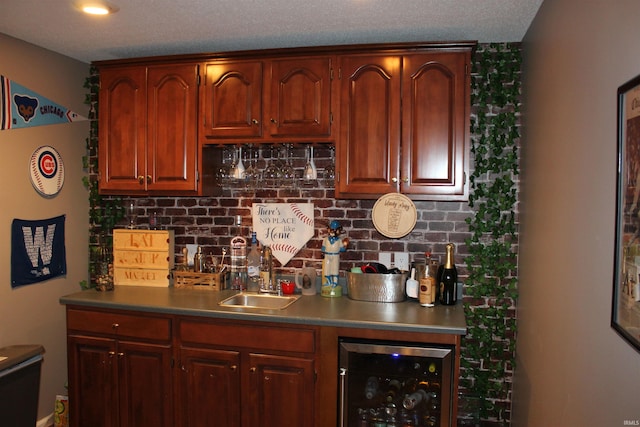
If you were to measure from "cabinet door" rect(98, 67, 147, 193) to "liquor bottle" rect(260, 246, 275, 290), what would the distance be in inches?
35.8

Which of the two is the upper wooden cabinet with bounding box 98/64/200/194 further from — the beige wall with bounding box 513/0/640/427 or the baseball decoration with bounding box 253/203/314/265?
the beige wall with bounding box 513/0/640/427

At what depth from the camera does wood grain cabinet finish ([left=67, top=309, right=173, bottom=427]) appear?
2.73 meters

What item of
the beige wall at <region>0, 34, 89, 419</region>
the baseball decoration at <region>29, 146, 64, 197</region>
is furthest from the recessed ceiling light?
the baseball decoration at <region>29, 146, 64, 197</region>

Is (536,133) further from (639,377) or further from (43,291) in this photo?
(43,291)

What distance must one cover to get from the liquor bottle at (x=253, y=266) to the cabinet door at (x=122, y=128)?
814 mm

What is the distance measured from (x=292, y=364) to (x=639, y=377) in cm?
169

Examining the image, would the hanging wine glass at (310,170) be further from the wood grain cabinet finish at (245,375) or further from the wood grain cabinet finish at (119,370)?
the wood grain cabinet finish at (119,370)

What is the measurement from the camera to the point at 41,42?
296 cm

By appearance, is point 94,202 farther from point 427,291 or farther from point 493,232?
point 493,232

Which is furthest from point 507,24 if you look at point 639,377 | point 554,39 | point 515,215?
point 639,377

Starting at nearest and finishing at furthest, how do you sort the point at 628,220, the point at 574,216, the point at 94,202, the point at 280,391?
the point at 628,220 < the point at 574,216 < the point at 280,391 < the point at 94,202

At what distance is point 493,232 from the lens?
9.45 feet

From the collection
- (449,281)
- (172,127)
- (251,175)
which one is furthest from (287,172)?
(449,281)

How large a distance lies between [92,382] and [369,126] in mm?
2255
